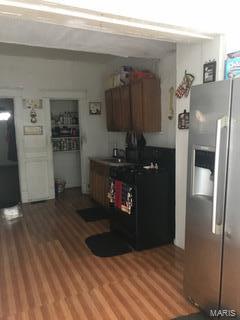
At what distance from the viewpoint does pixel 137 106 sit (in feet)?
13.1

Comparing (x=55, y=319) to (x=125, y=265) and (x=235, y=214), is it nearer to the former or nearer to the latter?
(x=125, y=265)

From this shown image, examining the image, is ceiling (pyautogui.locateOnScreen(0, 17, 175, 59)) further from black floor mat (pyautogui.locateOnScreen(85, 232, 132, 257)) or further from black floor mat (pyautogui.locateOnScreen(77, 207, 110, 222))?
black floor mat (pyautogui.locateOnScreen(77, 207, 110, 222))

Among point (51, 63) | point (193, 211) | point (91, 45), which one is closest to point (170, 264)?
point (193, 211)

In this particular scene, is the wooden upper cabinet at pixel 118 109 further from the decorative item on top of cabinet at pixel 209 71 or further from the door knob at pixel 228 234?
the door knob at pixel 228 234

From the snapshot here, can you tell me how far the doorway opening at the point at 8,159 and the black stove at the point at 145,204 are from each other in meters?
2.85

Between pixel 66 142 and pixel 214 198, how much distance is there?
4.91 metres

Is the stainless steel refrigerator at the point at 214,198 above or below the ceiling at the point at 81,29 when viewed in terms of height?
below

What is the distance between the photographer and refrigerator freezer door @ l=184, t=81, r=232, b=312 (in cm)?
176

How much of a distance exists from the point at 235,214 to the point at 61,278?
1819 mm

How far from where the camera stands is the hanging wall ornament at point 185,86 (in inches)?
Result: 107

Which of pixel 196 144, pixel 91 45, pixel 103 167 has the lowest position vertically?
pixel 103 167

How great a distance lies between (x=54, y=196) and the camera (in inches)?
220

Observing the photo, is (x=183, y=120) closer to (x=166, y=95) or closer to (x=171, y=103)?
(x=171, y=103)

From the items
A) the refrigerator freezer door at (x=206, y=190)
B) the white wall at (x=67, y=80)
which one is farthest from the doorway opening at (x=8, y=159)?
the refrigerator freezer door at (x=206, y=190)
